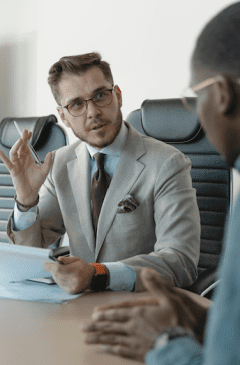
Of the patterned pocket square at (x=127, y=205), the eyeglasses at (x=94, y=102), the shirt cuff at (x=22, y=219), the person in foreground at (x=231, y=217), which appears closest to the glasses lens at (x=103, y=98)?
the eyeglasses at (x=94, y=102)

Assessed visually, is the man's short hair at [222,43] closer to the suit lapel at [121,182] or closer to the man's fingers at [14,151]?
the suit lapel at [121,182]

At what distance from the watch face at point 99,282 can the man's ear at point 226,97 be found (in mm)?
649

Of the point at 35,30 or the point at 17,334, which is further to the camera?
the point at 35,30

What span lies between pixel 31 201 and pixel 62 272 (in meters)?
0.60

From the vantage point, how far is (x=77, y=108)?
154 cm

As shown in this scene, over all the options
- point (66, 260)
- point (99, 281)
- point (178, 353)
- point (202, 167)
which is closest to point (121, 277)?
point (99, 281)

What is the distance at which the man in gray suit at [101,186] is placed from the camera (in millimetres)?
1405

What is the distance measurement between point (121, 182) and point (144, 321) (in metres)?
0.89

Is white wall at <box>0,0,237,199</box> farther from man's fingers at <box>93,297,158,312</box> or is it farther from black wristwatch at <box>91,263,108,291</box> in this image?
man's fingers at <box>93,297,158,312</box>

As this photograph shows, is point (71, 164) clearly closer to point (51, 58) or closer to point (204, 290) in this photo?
point (204, 290)

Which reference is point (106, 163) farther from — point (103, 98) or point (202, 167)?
point (202, 167)

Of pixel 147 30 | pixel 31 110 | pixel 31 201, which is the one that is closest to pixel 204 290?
pixel 31 201

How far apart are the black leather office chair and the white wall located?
499mm

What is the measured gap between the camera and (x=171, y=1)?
234 cm
